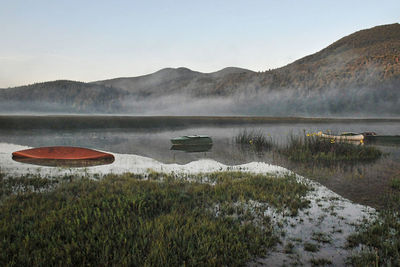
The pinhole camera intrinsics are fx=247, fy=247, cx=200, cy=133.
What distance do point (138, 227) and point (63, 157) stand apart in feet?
46.8

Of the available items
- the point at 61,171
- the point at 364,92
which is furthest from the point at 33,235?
the point at 364,92

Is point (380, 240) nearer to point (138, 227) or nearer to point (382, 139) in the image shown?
point (138, 227)

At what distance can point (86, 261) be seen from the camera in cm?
447

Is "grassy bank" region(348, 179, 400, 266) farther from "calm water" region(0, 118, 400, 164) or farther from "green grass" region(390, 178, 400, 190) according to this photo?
"calm water" region(0, 118, 400, 164)

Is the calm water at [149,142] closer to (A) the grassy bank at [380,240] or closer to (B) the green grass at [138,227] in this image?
(B) the green grass at [138,227]

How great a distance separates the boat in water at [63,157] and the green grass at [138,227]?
23.8ft

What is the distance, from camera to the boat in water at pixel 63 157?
1614 cm

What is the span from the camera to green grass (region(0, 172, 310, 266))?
466 cm

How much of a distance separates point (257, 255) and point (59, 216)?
4.81 m

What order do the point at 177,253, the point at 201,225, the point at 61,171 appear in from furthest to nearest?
the point at 61,171
the point at 201,225
the point at 177,253

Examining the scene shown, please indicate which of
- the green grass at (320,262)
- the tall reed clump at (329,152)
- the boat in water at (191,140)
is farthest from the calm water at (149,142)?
the green grass at (320,262)

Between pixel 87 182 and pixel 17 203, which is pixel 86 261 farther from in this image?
pixel 87 182

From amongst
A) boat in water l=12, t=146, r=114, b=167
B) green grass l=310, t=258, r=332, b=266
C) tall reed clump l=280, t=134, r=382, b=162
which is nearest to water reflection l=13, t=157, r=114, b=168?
boat in water l=12, t=146, r=114, b=167

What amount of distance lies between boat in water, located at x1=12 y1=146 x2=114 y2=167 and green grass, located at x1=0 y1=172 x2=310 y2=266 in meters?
7.26
